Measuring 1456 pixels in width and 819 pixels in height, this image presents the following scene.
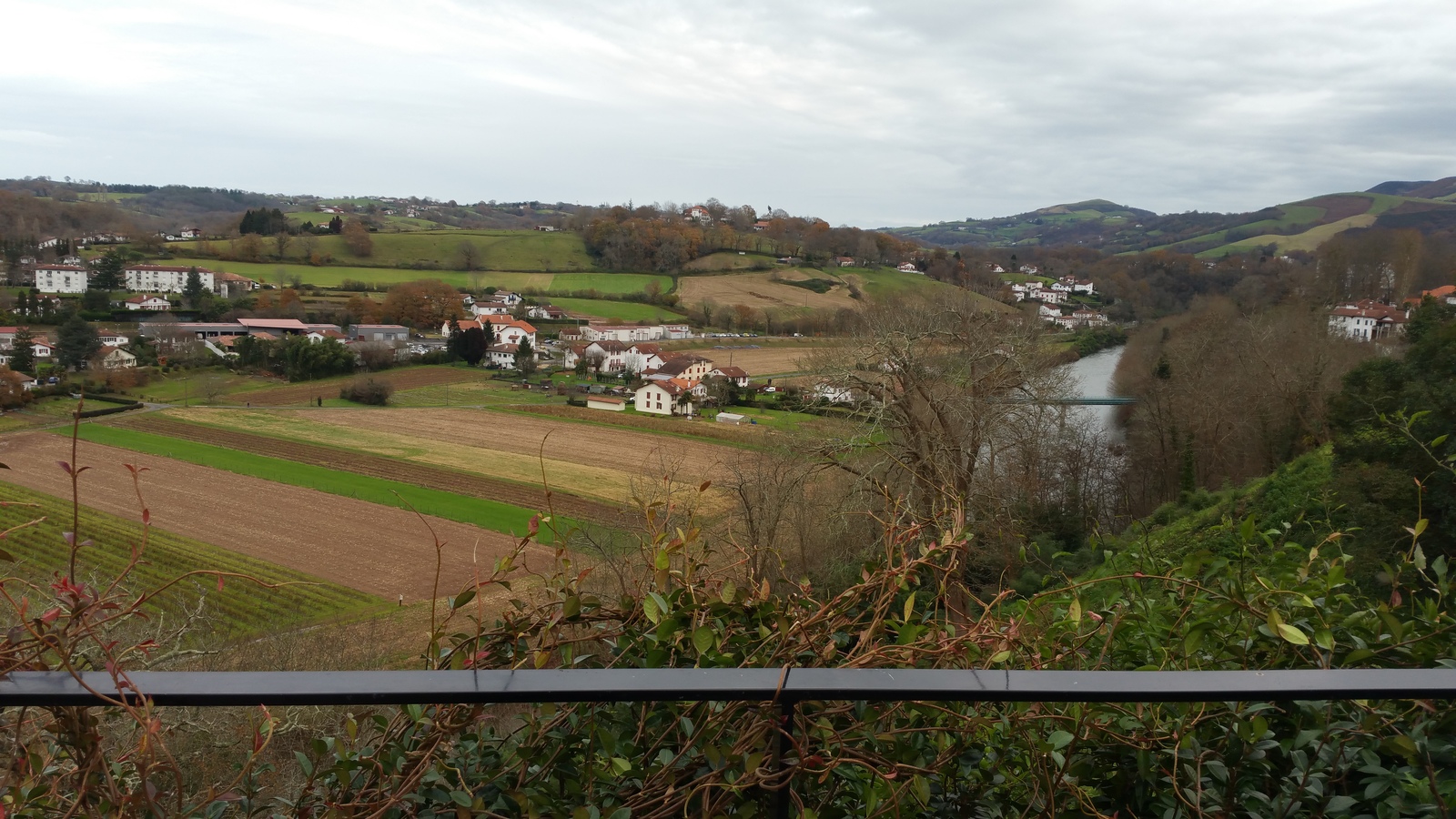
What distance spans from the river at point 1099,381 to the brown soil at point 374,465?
1519 centimetres

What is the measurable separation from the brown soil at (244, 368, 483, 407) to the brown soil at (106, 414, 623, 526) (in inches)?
225

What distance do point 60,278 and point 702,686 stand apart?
7015 cm

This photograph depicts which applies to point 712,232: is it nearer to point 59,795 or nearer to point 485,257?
point 485,257

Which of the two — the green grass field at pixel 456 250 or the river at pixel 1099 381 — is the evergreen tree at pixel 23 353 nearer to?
the green grass field at pixel 456 250

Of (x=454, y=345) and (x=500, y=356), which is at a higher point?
(x=454, y=345)

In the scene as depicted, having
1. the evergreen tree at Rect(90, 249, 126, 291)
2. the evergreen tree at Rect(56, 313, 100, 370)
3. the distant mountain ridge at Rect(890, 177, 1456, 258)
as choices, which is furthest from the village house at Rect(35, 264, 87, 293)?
the distant mountain ridge at Rect(890, 177, 1456, 258)

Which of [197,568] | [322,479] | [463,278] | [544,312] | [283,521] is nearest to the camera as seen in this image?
[197,568]

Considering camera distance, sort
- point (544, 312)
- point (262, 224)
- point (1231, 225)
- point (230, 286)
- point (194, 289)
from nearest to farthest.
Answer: point (194, 289)
point (230, 286)
point (544, 312)
point (262, 224)
point (1231, 225)

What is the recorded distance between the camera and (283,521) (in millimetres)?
24125

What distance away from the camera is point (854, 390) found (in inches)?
549

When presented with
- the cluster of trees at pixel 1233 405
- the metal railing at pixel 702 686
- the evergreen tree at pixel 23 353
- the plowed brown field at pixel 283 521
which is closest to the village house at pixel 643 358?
the plowed brown field at pixel 283 521

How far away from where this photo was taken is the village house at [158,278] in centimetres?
5775

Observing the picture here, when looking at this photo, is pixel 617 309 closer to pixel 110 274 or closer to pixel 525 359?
pixel 525 359

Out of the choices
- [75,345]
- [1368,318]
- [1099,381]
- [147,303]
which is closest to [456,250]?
[147,303]
